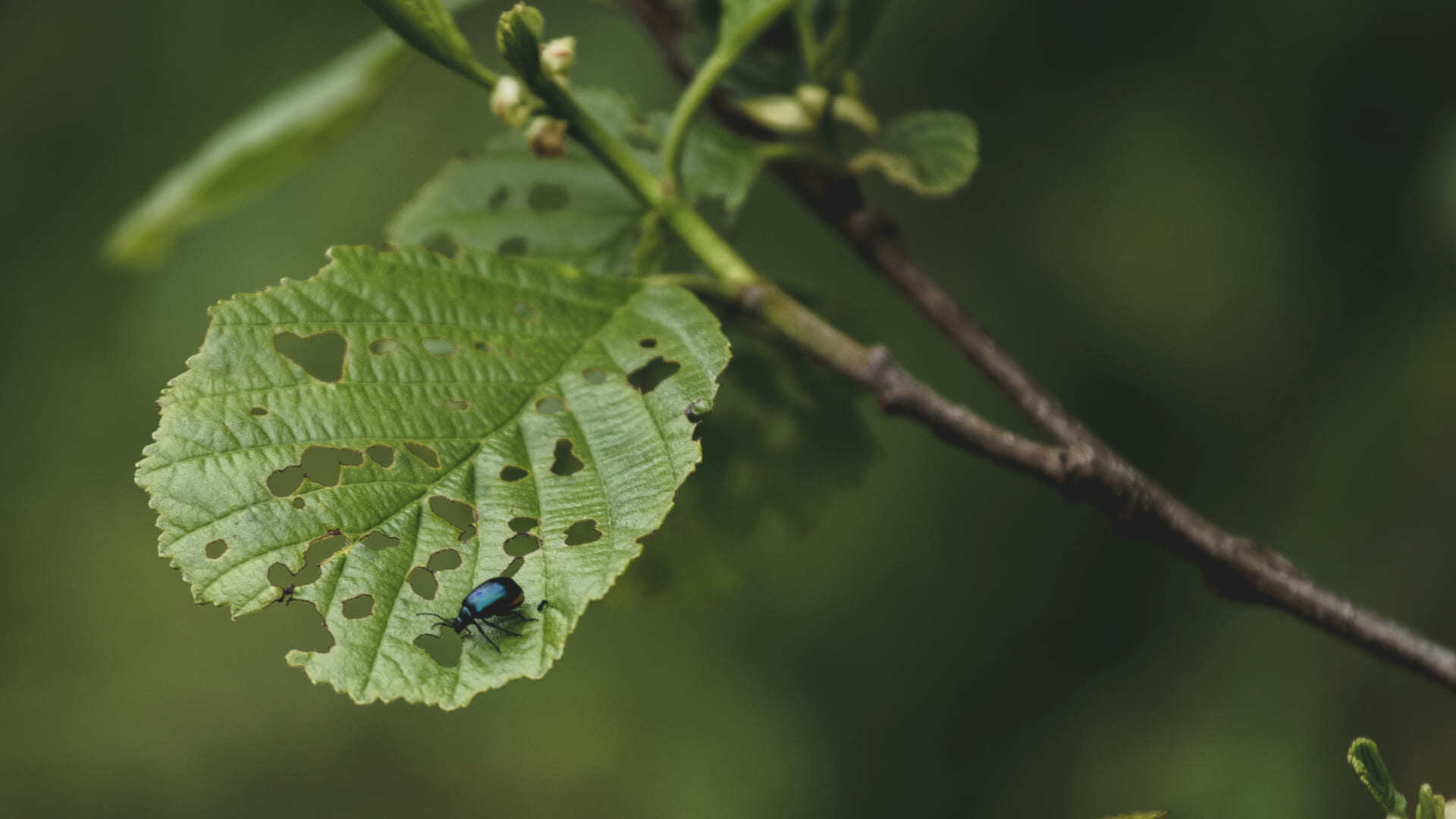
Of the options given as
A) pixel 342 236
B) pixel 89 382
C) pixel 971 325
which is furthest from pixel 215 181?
pixel 89 382

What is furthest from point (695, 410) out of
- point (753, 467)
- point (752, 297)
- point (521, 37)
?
point (753, 467)

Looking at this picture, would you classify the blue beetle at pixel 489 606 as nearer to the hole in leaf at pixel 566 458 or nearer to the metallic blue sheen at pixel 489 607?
the metallic blue sheen at pixel 489 607

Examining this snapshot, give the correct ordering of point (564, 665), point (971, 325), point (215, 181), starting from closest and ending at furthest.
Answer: point (971, 325)
point (215, 181)
point (564, 665)

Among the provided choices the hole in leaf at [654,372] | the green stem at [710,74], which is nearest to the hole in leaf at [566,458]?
the hole in leaf at [654,372]

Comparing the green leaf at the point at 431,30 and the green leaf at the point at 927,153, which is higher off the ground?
the green leaf at the point at 431,30

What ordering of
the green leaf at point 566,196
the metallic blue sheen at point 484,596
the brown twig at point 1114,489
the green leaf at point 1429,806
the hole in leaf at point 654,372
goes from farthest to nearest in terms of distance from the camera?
the green leaf at point 566,196, the hole in leaf at point 654,372, the brown twig at point 1114,489, the metallic blue sheen at point 484,596, the green leaf at point 1429,806

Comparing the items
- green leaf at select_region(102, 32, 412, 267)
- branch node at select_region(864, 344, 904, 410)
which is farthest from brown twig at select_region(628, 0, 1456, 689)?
green leaf at select_region(102, 32, 412, 267)

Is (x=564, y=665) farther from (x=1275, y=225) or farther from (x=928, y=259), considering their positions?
(x=1275, y=225)
